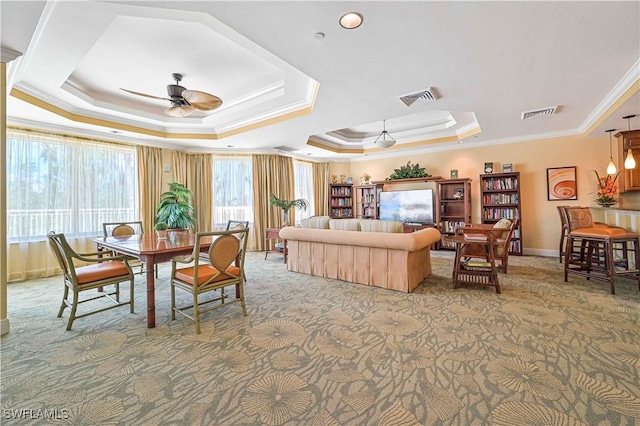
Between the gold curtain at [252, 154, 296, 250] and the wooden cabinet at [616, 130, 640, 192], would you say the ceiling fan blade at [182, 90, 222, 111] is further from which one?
the wooden cabinet at [616, 130, 640, 192]

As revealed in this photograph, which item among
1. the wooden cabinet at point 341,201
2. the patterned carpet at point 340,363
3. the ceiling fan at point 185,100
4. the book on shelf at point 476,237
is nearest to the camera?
the patterned carpet at point 340,363

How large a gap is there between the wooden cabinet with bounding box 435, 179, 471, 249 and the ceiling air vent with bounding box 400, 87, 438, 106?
10.7 feet

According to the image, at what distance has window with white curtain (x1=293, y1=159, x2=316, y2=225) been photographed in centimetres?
815

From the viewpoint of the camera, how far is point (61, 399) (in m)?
1.66

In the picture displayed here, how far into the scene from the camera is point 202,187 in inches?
264

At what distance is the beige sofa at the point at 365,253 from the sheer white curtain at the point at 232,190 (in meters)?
2.86

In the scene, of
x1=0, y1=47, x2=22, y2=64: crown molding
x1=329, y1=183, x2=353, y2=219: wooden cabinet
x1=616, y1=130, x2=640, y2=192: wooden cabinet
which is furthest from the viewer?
x1=329, y1=183, x2=353, y2=219: wooden cabinet

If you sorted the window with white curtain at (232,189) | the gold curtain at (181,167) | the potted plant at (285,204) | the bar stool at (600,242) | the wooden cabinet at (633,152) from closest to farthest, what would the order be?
the bar stool at (600,242) < the wooden cabinet at (633,152) < the gold curtain at (181,167) < the potted plant at (285,204) < the window with white curtain at (232,189)

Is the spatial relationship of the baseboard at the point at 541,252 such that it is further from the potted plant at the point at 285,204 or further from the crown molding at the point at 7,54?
the crown molding at the point at 7,54

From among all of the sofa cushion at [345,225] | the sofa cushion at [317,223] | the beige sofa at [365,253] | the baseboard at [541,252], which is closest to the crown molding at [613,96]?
the baseboard at [541,252]

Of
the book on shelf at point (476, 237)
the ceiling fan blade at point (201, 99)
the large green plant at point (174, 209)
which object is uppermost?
the ceiling fan blade at point (201, 99)

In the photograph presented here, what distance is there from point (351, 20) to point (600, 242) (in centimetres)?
432

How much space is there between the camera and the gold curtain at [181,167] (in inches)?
249

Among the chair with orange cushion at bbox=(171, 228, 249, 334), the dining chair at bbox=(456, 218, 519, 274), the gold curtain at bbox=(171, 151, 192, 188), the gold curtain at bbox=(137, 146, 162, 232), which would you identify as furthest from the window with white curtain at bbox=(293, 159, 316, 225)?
the chair with orange cushion at bbox=(171, 228, 249, 334)
